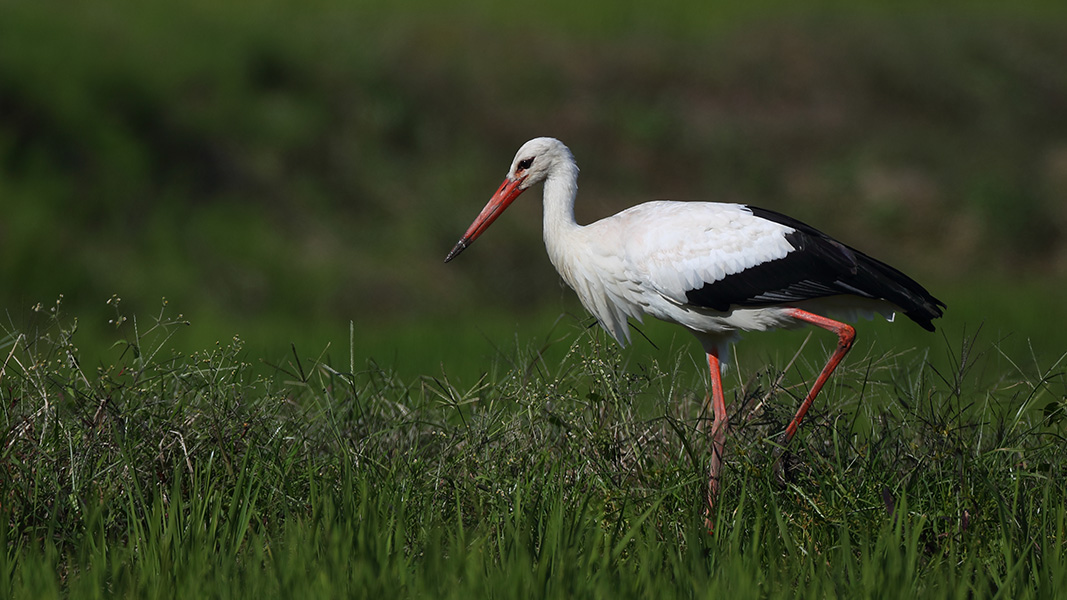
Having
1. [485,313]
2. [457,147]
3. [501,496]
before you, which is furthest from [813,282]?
[457,147]

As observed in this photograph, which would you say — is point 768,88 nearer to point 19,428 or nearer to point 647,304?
point 647,304

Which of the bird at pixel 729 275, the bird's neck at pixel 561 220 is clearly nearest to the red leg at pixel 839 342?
the bird at pixel 729 275

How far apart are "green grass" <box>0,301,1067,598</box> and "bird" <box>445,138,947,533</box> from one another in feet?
0.87

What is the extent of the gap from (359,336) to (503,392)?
17.5 ft

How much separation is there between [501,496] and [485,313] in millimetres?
7742

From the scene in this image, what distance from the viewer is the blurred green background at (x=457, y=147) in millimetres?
10961

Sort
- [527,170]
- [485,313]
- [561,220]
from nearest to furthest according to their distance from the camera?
1. [561,220]
2. [527,170]
3. [485,313]

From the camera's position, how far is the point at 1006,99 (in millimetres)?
18984

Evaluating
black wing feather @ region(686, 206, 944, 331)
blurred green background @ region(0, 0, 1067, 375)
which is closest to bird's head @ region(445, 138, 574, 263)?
black wing feather @ region(686, 206, 944, 331)

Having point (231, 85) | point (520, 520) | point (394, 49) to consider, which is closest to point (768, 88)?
point (394, 49)

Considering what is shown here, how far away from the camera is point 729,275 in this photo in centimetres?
449

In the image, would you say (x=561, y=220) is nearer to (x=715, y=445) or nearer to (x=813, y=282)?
(x=813, y=282)

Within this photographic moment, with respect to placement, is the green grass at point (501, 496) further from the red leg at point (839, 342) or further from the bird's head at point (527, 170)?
the bird's head at point (527, 170)

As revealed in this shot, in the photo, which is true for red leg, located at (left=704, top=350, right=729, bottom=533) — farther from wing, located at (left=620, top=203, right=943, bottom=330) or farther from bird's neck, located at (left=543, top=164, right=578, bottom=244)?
bird's neck, located at (left=543, top=164, right=578, bottom=244)
